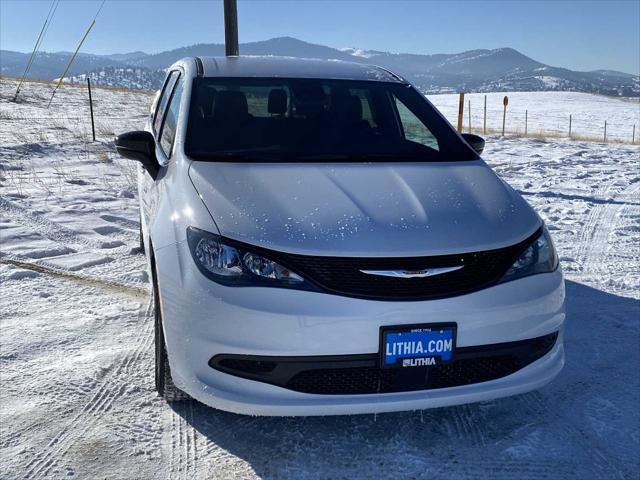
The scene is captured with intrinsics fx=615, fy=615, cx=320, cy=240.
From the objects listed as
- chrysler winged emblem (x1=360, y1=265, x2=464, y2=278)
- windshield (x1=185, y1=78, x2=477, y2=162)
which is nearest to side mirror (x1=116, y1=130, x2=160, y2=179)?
windshield (x1=185, y1=78, x2=477, y2=162)

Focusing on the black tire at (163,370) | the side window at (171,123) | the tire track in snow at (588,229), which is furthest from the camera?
the tire track in snow at (588,229)

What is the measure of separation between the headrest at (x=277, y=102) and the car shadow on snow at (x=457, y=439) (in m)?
1.68

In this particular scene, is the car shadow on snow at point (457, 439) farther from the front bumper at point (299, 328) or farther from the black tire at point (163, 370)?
the front bumper at point (299, 328)

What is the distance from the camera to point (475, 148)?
3.64 meters

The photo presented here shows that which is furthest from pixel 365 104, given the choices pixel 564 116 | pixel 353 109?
pixel 564 116

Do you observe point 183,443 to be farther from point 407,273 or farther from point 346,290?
point 407,273

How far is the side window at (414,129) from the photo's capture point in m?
3.44

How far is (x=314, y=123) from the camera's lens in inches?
133

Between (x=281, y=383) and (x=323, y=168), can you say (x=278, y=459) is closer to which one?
(x=281, y=383)

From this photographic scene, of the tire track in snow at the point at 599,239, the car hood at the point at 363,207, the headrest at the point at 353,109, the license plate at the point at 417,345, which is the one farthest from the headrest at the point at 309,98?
the tire track in snow at the point at 599,239

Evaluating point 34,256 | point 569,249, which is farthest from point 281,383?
point 569,249

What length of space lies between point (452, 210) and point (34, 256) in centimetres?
366

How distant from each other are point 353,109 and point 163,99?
4.90 feet

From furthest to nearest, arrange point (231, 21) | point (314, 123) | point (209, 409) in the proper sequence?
point (231, 21)
point (314, 123)
point (209, 409)
